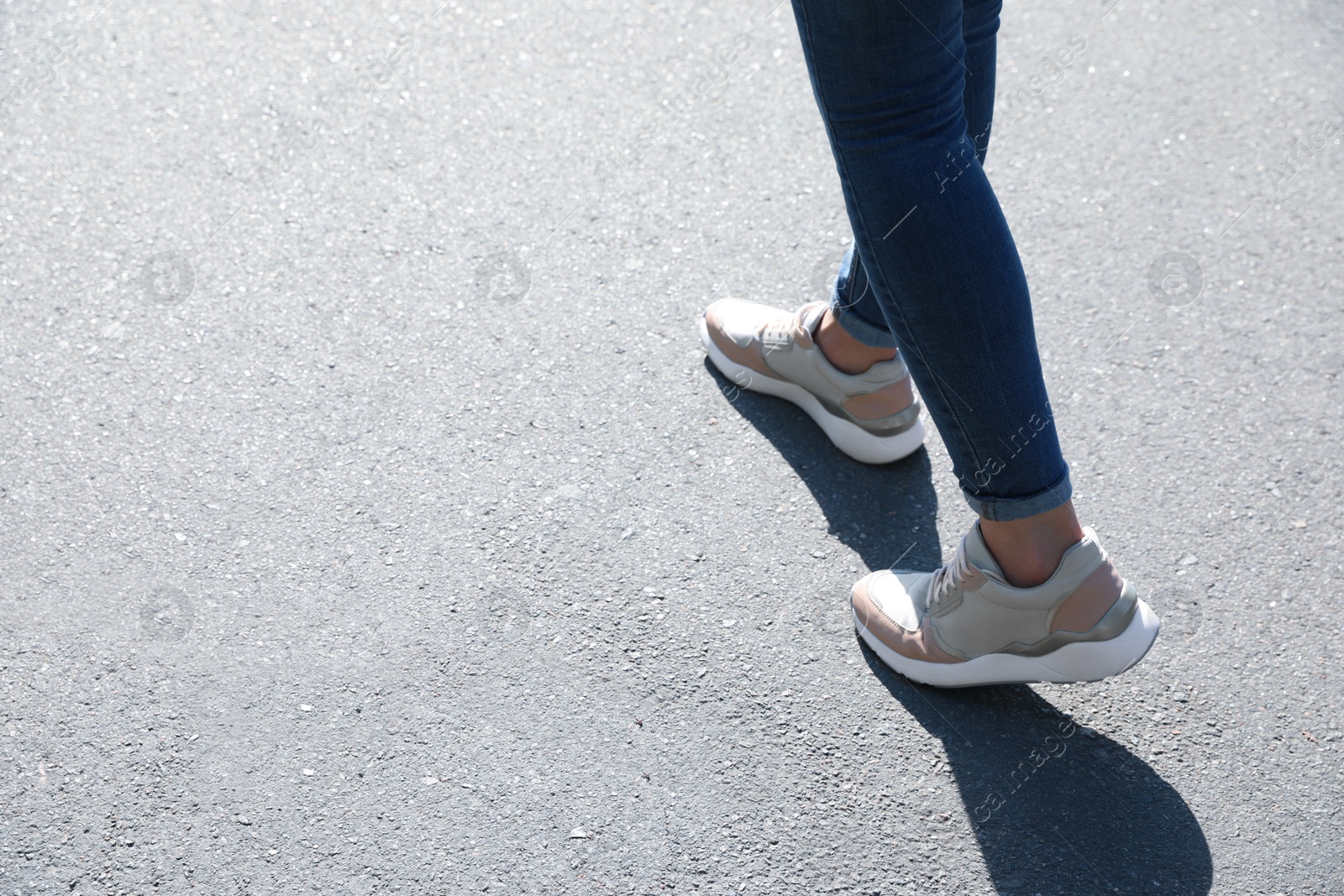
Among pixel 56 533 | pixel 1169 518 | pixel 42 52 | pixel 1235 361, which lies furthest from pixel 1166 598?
pixel 42 52

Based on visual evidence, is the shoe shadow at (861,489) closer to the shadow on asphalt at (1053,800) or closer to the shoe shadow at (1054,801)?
the shadow on asphalt at (1053,800)

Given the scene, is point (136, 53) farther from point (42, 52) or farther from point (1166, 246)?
point (1166, 246)

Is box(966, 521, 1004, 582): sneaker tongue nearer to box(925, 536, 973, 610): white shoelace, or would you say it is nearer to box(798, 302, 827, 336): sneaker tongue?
box(925, 536, 973, 610): white shoelace

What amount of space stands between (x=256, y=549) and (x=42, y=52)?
193cm

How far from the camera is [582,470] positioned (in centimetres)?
216

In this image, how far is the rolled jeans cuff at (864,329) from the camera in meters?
2.11

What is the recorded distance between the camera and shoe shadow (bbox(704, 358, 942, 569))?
206 centimetres

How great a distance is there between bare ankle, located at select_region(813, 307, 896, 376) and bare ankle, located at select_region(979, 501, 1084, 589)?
1.83 ft

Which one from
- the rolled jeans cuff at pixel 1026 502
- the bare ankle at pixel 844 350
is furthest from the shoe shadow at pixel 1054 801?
the bare ankle at pixel 844 350

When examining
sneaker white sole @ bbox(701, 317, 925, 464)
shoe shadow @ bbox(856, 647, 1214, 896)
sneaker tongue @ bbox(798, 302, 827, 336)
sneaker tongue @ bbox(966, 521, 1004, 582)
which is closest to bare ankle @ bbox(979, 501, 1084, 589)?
sneaker tongue @ bbox(966, 521, 1004, 582)

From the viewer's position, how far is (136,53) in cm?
308

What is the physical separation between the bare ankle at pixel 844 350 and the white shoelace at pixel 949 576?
49cm

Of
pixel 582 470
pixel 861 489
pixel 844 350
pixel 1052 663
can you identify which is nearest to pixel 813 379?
pixel 844 350

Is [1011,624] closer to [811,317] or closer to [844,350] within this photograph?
[844,350]
